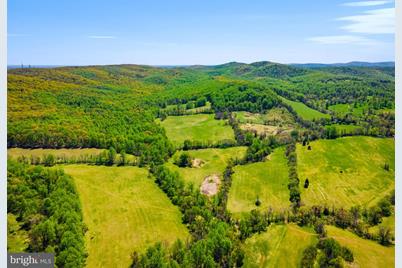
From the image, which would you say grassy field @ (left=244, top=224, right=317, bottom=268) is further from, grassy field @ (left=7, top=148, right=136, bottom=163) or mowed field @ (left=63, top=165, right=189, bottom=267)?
grassy field @ (left=7, top=148, right=136, bottom=163)

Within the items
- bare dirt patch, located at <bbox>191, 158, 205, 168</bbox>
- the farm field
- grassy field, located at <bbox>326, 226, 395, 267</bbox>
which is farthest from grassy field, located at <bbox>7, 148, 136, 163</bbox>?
grassy field, located at <bbox>326, 226, 395, 267</bbox>

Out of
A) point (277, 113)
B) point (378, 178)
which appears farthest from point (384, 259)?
point (277, 113)

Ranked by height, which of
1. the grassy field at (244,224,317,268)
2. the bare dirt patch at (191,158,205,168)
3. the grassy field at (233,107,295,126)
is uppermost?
the grassy field at (233,107,295,126)

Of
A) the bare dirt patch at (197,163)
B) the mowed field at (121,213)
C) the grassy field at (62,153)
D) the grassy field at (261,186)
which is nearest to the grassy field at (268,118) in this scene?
the grassy field at (261,186)

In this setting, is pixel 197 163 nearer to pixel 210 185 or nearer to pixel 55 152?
pixel 210 185

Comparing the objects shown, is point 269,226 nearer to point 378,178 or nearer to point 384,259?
point 384,259

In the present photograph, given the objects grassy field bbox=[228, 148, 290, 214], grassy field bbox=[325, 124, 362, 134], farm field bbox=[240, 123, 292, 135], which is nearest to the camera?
grassy field bbox=[228, 148, 290, 214]
